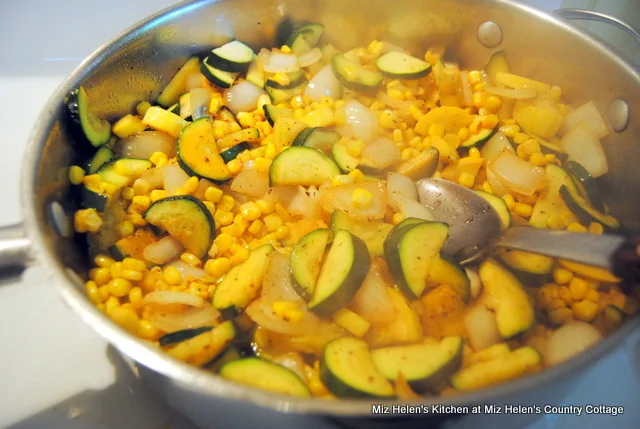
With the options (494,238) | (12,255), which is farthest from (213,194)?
(494,238)

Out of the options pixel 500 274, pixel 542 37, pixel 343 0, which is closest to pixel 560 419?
pixel 500 274

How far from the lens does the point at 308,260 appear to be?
1.58m

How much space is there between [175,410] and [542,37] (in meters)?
1.85

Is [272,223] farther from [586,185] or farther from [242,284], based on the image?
[586,185]

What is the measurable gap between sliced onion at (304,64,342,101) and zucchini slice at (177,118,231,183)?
0.46 m

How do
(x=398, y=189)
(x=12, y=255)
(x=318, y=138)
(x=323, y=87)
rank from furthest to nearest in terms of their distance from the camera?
(x=323, y=87) → (x=318, y=138) → (x=398, y=189) → (x=12, y=255)

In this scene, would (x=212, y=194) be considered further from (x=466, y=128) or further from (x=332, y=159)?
(x=466, y=128)

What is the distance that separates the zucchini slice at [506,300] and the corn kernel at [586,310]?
17cm

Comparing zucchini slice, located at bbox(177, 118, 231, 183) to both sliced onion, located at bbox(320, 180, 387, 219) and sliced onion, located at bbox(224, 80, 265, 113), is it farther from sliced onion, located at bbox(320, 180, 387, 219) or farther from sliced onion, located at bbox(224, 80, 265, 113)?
sliced onion, located at bbox(320, 180, 387, 219)

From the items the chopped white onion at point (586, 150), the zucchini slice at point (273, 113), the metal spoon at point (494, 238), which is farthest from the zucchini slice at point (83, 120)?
the chopped white onion at point (586, 150)

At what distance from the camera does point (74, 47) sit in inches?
109

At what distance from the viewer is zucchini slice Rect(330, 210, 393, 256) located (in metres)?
1.69

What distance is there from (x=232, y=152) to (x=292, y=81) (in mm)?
445

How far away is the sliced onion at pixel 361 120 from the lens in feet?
6.92
